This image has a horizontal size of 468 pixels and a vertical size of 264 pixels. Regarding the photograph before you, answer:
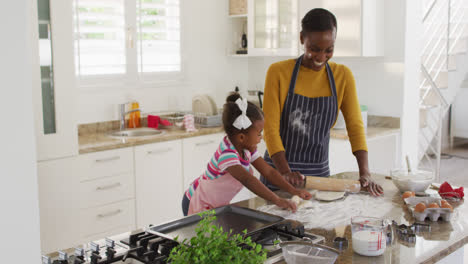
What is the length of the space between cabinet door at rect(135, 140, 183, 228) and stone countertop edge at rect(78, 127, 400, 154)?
48mm

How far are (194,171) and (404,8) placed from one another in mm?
2107

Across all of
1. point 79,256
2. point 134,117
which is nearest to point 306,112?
point 79,256

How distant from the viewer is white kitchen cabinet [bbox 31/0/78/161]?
3199mm

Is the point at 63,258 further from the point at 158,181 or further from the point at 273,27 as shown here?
the point at 273,27

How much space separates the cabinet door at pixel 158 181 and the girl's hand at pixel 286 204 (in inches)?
80.0

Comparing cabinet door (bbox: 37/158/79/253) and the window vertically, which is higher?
the window

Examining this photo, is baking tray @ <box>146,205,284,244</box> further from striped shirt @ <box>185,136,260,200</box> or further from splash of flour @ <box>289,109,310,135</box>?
splash of flour @ <box>289,109,310,135</box>

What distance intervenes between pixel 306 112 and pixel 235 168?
1.74 ft

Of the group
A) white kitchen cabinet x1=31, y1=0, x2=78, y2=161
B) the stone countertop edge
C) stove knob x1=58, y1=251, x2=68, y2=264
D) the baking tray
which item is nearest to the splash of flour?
the baking tray

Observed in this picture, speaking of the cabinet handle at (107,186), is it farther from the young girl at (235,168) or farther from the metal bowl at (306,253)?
the metal bowl at (306,253)

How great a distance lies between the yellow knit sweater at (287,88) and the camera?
2.34 metres

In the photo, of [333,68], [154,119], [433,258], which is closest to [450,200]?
[433,258]

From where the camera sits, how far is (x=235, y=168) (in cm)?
206

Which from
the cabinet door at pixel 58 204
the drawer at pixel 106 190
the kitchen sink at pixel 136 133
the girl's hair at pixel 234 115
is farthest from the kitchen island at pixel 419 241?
the kitchen sink at pixel 136 133
